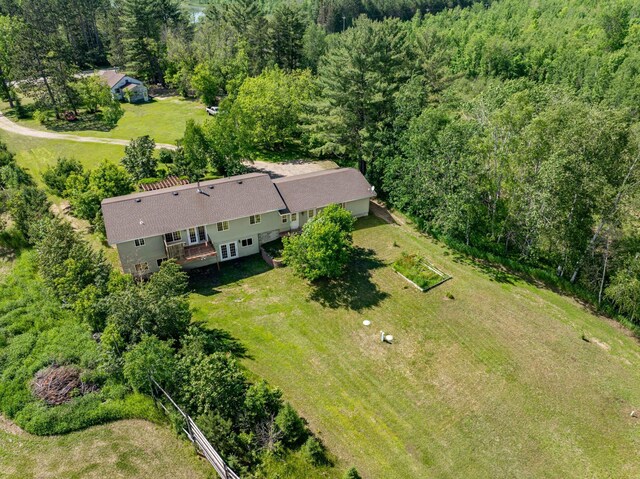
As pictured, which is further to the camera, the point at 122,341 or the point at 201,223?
the point at 201,223

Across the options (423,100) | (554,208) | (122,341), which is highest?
(423,100)

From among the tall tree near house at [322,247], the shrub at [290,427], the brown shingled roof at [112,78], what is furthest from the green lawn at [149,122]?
the shrub at [290,427]

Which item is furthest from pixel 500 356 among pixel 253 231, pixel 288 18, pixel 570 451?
pixel 288 18

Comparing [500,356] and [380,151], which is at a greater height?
[380,151]

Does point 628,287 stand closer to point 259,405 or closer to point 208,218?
point 259,405

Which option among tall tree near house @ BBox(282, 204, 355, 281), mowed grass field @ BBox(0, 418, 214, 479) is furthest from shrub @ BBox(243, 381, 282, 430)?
tall tree near house @ BBox(282, 204, 355, 281)

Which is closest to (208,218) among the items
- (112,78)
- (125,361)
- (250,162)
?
(125,361)

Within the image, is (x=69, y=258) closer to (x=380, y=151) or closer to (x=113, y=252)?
(x=113, y=252)
